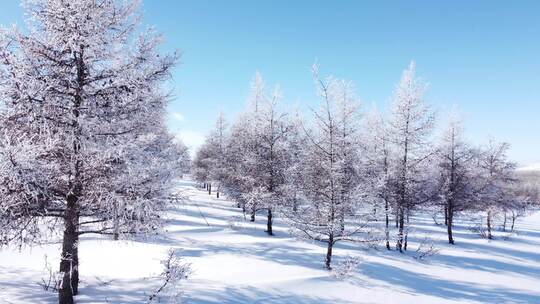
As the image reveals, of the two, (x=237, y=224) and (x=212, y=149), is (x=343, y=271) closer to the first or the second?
(x=237, y=224)

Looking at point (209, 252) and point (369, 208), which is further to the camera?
point (209, 252)

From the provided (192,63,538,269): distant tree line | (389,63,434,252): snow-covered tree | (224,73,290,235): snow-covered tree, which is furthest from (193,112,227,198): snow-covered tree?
(389,63,434,252): snow-covered tree

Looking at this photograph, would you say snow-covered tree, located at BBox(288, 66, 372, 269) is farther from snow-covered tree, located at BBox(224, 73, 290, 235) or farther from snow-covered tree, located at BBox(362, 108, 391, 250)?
snow-covered tree, located at BBox(224, 73, 290, 235)

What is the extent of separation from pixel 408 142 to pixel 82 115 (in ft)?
58.2

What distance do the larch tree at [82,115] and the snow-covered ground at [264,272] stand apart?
116 centimetres

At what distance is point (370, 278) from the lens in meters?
14.0

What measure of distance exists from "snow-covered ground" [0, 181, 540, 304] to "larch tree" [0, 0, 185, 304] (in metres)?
1.16

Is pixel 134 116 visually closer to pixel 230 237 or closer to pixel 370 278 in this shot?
pixel 370 278

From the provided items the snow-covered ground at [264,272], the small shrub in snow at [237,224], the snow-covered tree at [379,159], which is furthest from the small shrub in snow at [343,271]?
the small shrub in snow at [237,224]

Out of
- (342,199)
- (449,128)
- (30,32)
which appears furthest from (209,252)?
(449,128)

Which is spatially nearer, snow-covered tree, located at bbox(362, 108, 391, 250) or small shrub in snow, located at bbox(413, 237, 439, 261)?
snow-covered tree, located at bbox(362, 108, 391, 250)

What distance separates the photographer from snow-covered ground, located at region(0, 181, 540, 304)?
409 inches

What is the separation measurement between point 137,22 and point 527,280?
20977 mm

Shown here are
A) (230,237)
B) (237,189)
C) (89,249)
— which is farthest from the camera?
(237,189)
